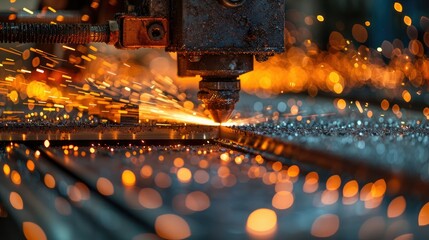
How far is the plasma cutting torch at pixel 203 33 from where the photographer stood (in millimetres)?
1168

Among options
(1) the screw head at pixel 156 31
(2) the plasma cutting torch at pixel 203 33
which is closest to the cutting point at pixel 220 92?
(2) the plasma cutting torch at pixel 203 33

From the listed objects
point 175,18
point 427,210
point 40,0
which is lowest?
point 427,210

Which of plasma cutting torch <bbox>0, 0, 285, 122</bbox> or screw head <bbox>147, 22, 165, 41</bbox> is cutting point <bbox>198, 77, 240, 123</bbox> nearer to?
plasma cutting torch <bbox>0, 0, 285, 122</bbox>

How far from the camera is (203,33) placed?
3.84 ft

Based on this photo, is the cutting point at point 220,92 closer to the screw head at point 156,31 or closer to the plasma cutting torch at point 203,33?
the plasma cutting torch at point 203,33

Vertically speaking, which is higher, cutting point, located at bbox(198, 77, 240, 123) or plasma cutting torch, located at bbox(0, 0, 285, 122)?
plasma cutting torch, located at bbox(0, 0, 285, 122)

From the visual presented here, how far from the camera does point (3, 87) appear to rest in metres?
2.50

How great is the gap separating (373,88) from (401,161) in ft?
10.1

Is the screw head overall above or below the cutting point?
above

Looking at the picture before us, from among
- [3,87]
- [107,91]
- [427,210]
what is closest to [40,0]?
[3,87]

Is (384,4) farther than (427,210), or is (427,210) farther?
(384,4)

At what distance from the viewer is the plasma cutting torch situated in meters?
1.17

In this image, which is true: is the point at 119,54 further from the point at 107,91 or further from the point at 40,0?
the point at 40,0

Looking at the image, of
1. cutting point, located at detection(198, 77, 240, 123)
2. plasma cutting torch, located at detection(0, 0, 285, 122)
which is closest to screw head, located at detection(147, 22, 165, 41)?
plasma cutting torch, located at detection(0, 0, 285, 122)
